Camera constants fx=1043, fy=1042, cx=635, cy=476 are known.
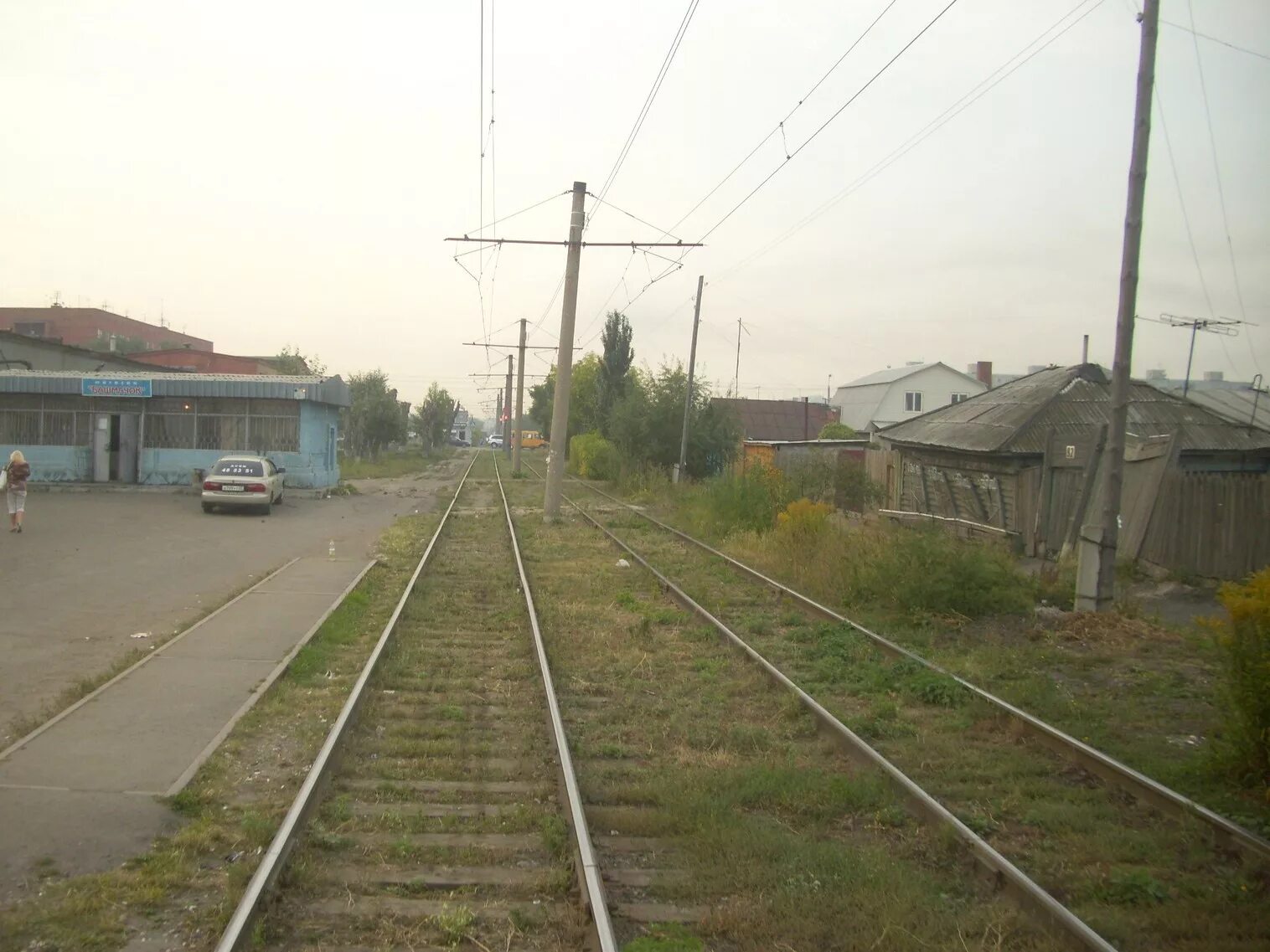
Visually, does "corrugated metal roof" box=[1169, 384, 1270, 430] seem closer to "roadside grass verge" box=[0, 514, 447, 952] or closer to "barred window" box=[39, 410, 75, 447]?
"roadside grass verge" box=[0, 514, 447, 952]

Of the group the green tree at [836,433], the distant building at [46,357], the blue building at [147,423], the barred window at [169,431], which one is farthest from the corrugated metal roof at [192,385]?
the green tree at [836,433]

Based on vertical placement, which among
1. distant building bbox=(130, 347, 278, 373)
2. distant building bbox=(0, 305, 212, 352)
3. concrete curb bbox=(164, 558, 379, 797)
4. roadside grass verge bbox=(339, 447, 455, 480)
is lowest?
concrete curb bbox=(164, 558, 379, 797)

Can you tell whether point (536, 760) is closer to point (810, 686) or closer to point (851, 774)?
point (851, 774)

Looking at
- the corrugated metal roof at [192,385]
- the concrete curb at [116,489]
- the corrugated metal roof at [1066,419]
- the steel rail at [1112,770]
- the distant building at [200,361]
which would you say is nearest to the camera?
the steel rail at [1112,770]

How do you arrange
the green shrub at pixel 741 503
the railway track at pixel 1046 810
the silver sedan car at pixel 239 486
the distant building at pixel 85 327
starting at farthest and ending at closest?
1. the distant building at pixel 85 327
2. the silver sedan car at pixel 239 486
3. the green shrub at pixel 741 503
4. the railway track at pixel 1046 810

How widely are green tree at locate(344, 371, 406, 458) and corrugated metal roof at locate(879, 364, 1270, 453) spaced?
4063cm

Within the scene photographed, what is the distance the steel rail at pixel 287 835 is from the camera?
4195 millimetres

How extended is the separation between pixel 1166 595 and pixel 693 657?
7701 mm

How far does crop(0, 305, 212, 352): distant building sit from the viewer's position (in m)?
76.5

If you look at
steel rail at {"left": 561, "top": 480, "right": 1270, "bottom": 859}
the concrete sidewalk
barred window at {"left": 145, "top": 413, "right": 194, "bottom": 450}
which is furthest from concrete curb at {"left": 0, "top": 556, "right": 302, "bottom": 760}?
barred window at {"left": 145, "top": 413, "right": 194, "bottom": 450}

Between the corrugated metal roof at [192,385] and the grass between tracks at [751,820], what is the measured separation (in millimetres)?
24193

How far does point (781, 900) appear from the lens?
4785 millimetres

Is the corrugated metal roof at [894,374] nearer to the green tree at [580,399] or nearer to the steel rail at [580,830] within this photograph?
the green tree at [580,399]

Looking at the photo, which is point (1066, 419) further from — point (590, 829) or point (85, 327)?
point (85, 327)
